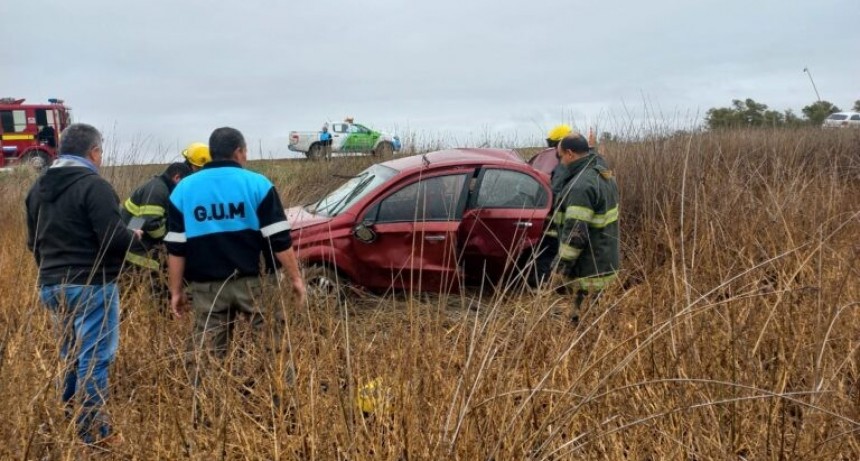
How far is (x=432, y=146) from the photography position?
1319 cm

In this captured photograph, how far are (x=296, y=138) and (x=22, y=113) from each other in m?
9.31

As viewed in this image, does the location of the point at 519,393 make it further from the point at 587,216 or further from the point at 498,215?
the point at 498,215

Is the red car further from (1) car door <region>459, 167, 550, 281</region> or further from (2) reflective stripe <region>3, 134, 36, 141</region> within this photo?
(2) reflective stripe <region>3, 134, 36, 141</region>

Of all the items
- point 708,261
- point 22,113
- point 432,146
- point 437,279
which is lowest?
point 437,279

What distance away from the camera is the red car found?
550 centimetres

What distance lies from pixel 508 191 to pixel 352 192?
1459 millimetres

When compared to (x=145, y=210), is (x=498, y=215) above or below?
below

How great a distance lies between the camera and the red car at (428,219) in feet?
18.0

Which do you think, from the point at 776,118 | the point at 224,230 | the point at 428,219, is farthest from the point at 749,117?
the point at 224,230

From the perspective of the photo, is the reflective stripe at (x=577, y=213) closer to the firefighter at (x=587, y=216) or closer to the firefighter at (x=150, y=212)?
the firefighter at (x=587, y=216)

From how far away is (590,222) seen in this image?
454cm

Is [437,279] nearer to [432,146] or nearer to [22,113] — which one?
[432,146]

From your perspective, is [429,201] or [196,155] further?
[429,201]

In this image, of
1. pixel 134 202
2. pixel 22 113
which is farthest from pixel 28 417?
pixel 22 113
